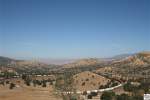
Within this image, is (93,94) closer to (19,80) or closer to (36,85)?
(36,85)

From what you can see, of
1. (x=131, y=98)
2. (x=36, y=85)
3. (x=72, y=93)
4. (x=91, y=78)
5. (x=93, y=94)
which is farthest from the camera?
(x=91, y=78)

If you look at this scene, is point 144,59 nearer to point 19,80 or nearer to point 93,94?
point 19,80

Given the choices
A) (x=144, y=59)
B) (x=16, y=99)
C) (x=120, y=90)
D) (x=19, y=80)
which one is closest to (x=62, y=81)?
(x=16, y=99)

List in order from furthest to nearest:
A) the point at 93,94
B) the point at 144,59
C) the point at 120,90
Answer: the point at 144,59
the point at 120,90
the point at 93,94

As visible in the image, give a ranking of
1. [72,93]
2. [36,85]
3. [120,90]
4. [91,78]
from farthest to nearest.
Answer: [91,78], [36,85], [120,90], [72,93]

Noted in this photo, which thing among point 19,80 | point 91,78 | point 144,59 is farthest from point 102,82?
point 144,59

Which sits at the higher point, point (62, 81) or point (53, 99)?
point (62, 81)

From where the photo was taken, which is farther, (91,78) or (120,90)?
(91,78)

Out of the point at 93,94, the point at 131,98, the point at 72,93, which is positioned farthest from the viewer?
the point at 93,94

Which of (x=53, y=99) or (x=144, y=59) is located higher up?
(x=144, y=59)
